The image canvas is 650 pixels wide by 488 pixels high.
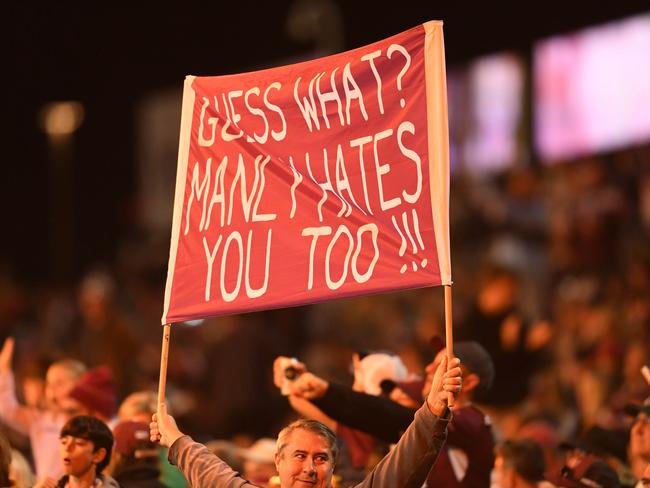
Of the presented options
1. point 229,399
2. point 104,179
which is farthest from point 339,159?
point 104,179

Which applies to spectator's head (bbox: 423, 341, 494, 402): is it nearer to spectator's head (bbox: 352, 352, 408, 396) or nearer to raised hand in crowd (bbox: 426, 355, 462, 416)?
spectator's head (bbox: 352, 352, 408, 396)

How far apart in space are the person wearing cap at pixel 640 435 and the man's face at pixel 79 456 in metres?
2.57

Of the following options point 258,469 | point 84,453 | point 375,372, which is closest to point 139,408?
point 258,469

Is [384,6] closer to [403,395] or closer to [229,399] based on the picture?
[229,399]

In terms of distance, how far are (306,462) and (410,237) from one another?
1.05 m

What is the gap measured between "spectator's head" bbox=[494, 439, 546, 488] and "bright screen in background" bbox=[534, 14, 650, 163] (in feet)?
48.9

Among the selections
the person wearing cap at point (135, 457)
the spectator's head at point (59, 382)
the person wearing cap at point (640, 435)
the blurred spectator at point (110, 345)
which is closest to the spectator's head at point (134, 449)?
the person wearing cap at point (135, 457)

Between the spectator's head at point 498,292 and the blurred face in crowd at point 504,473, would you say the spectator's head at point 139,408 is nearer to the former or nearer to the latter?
the blurred face in crowd at point 504,473

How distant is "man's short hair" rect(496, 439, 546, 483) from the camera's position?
25.8ft

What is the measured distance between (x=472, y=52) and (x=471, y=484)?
24086mm

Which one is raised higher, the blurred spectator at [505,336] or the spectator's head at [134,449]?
the blurred spectator at [505,336]

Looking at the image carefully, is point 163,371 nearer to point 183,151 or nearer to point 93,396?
point 183,151

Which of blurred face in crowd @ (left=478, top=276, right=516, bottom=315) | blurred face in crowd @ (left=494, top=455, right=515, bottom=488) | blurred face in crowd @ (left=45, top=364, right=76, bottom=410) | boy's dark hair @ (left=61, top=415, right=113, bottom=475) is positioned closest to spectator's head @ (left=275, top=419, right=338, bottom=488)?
boy's dark hair @ (left=61, top=415, right=113, bottom=475)

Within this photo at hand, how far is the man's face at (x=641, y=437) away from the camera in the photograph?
781cm
